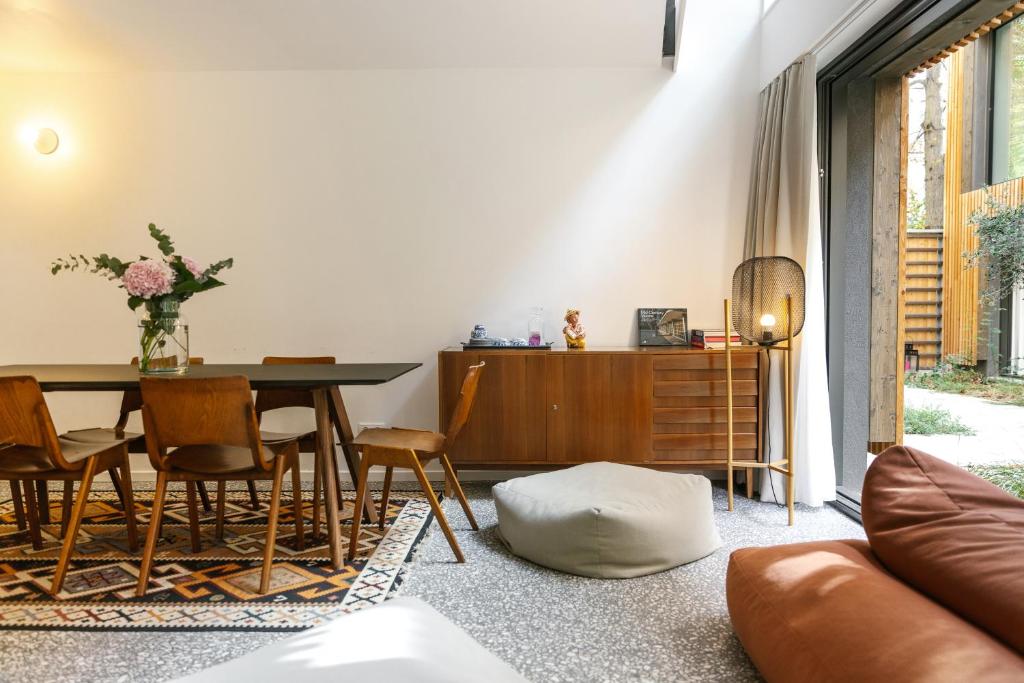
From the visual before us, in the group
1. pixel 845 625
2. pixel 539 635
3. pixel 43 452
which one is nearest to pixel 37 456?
pixel 43 452

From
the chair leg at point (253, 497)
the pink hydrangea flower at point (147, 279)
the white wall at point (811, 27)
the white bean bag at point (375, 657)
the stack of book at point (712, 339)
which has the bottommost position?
the chair leg at point (253, 497)

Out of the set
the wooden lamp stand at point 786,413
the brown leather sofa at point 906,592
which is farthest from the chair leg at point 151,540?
the wooden lamp stand at point 786,413

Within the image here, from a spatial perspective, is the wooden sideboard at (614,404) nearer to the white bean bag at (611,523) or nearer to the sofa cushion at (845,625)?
the white bean bag at (611,523)

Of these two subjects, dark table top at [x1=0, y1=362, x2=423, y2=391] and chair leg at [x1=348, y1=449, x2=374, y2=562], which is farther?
chair leg at [x1=348, y1=449, x2=374, y2=562]

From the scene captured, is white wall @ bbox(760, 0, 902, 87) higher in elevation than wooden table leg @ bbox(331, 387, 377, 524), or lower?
higher

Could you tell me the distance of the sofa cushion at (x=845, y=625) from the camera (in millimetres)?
1236

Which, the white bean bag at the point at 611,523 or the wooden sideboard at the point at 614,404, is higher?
the wooden sideboard at the point at 614,404

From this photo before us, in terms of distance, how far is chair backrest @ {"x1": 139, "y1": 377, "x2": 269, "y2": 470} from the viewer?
241 cm

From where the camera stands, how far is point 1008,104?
2449 millimetres

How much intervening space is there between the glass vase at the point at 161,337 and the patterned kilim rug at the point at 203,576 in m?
0.79

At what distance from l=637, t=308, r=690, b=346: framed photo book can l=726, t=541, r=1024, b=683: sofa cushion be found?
2139 mm

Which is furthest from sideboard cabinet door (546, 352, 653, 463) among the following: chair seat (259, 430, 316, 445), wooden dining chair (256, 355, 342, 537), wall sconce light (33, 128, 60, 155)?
wall sconce light (33, 128, 60, 155)

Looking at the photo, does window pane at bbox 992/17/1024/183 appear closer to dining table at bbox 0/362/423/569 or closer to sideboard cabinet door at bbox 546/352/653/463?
sideboard cabinet door at bbox 546/352/653/463

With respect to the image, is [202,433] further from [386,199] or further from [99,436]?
[386,199]
